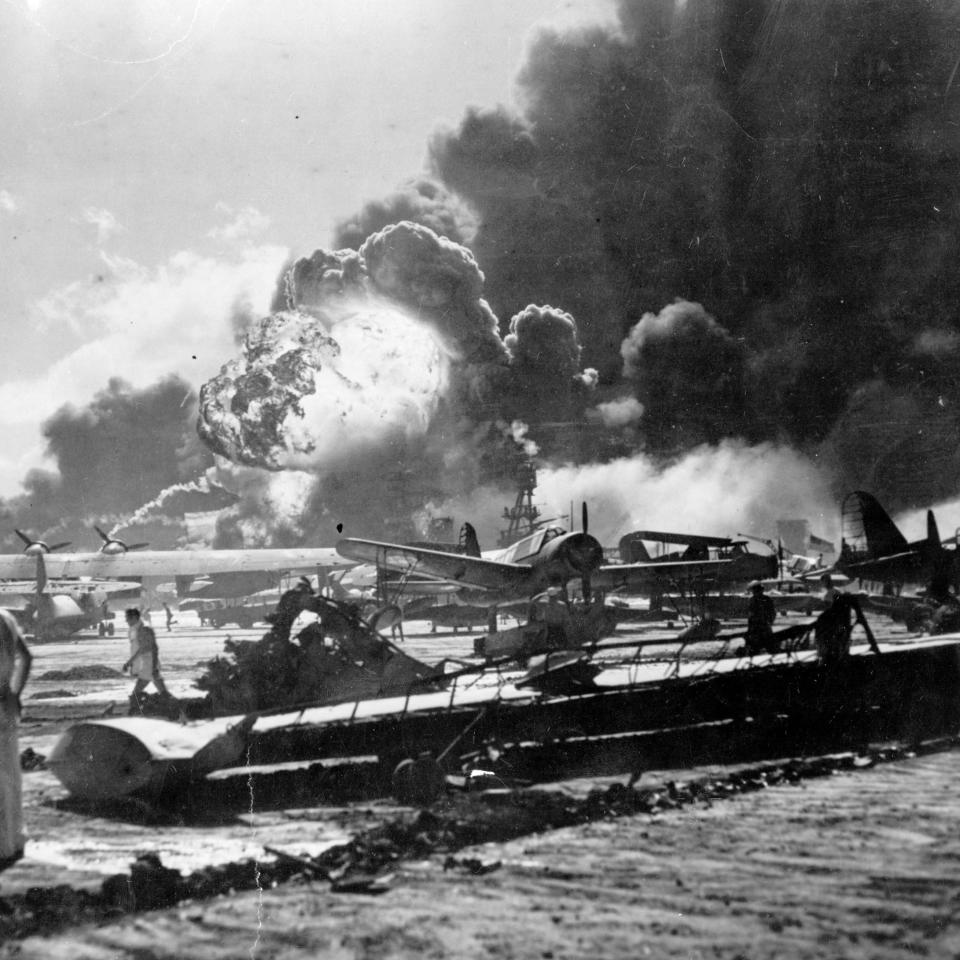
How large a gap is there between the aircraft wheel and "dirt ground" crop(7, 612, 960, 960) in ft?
0.75

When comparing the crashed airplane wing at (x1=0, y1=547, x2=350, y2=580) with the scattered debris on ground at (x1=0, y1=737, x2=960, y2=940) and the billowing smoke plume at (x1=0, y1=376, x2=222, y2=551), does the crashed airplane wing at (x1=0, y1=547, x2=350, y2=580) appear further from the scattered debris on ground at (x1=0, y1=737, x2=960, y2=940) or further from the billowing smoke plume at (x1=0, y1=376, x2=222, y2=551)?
the billowing smoke plume at (x1=0, y1=376, x2=222, y2=551)

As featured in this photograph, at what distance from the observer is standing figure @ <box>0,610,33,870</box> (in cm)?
479

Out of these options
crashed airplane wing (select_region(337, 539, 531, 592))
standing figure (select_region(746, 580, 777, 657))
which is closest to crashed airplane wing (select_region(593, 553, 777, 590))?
crashed airplane wing (select_region(337, 539, 531, 592))

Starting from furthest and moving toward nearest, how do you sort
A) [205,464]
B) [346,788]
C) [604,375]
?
[205,464], [604,375], [346,788]

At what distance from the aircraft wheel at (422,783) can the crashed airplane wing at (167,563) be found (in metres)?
31.7

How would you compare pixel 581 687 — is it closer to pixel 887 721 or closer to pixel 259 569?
pixel 887 721

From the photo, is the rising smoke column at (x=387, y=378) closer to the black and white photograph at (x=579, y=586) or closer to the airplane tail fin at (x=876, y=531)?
the black and white photograph at (x=579, y=586)

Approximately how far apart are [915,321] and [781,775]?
35.2 metres

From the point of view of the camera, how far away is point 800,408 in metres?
42.5

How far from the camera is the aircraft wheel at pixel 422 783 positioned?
6195 mm

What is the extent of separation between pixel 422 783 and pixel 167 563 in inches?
1417

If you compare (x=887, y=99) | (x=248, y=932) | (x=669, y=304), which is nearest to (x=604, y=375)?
(x=669, y=304)

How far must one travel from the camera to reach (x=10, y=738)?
4.84 metres

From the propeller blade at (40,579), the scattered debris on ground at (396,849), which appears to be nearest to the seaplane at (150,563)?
the propeller blade at (40,579)
